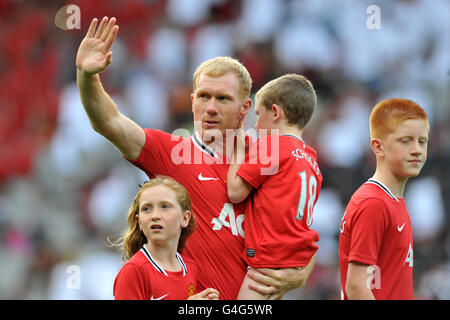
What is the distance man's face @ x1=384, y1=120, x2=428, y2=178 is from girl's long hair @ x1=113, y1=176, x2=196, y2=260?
847mm

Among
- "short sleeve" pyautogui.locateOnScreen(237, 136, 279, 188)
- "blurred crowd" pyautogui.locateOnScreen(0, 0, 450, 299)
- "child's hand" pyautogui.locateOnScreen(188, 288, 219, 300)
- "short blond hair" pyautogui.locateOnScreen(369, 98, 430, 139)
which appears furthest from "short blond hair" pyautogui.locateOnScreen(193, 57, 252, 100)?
"blurred crowd" pyautogui.locateOnScreen(0, 0, 450, 299)

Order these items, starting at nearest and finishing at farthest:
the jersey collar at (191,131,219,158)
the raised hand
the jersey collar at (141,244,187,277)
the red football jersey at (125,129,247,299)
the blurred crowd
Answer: the raised hand
the jersey collar at (141,244,187,277)
the red football jersey at (125,129,247,299)
the jersey collar at (191,131,219,158)
the blurred crowd

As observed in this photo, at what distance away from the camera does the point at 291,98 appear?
2865 mm

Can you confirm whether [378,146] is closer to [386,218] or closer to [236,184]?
[386,218]

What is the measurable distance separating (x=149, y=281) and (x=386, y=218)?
0.95m

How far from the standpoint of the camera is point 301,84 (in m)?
2.93

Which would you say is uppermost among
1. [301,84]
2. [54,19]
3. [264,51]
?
[54,19]

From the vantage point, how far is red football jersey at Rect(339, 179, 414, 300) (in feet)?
8.87

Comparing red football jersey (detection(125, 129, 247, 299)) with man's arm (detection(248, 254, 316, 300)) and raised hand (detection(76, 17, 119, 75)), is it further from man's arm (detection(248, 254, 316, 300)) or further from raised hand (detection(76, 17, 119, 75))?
raised hand (detection(76, 17, 119, 75))

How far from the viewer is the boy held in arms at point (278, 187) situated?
2684 millimetres

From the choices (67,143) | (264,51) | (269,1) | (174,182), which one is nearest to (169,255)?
(174,182)

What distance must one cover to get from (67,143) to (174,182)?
15.2 ft

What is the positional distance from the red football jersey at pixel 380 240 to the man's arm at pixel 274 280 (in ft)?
0.77

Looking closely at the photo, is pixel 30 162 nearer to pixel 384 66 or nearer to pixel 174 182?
pixel 384 66
